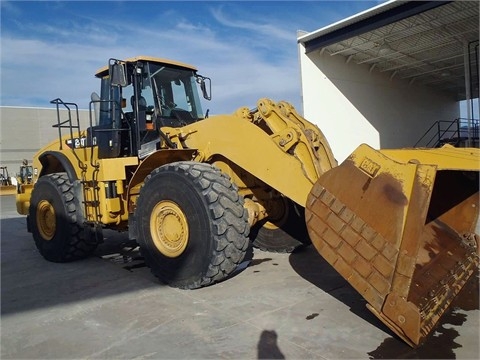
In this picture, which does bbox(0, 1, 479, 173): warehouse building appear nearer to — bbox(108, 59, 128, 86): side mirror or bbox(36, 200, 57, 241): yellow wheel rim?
bbox(36, 200, 57, 241): yellow wheel rim

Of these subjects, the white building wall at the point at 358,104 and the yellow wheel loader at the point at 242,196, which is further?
the white building wall at the point at 358,104

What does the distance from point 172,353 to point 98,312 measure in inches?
49.9

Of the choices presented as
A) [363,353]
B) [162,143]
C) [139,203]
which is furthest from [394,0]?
[363,353]

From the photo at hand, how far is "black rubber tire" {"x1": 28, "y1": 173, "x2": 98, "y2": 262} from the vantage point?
19.9 ft

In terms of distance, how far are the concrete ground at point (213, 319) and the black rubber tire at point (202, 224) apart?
0.23 metres

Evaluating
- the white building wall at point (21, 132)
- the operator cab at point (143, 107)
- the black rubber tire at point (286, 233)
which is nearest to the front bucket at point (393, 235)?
the black rubber tire at point (286, 233)

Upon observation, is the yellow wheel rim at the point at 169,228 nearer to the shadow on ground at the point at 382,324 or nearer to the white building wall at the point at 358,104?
the shadow on ground at the point at 382,324

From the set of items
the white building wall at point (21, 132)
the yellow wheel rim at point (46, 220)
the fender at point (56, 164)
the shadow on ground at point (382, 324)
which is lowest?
the shadow on ground at point (382, 324)

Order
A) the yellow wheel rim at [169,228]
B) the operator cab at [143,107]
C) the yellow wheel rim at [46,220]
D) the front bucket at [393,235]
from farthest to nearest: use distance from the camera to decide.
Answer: the yellow wheel rim at [46,220], the operator cab at [143,107], the yellow wheel rim at [169,228], the front bucket at [393,235]

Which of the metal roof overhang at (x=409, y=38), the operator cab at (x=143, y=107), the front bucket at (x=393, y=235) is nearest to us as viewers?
the front bucket at (x=393, y=235)

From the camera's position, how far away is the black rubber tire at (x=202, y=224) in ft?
14.1

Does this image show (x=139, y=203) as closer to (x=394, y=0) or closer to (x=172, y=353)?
(x=172, y=353)

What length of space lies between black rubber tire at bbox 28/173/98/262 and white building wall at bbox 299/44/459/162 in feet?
34.7

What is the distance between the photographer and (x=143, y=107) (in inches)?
225
